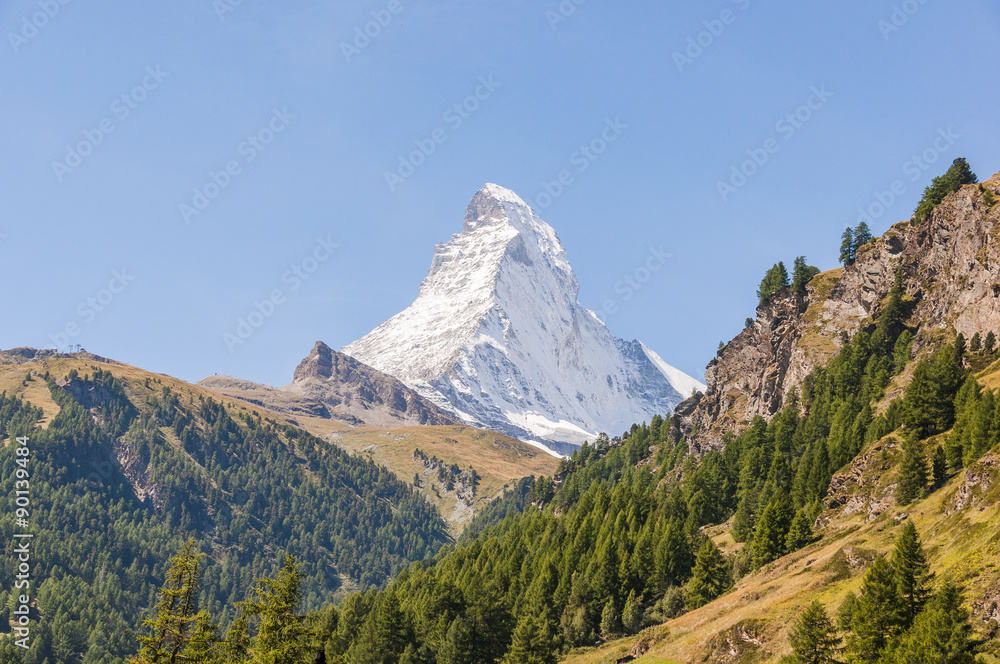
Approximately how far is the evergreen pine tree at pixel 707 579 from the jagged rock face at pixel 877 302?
55.0 metres

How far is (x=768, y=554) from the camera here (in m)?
102

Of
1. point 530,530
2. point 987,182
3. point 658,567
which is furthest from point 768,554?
point 987,182

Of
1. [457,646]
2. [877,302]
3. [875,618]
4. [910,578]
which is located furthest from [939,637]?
[877,302]

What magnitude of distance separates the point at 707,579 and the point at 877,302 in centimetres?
8264

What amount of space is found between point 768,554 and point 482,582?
43178 millimetres

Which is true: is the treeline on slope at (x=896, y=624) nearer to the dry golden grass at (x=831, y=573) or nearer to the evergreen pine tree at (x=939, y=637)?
the evergreen pine tree at (x=939, y=637)

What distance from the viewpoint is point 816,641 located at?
63.0 metres

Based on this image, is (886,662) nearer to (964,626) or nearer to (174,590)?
(964,626)

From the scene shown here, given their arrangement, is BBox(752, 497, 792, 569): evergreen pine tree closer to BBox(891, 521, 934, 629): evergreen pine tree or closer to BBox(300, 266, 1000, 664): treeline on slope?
BBox(300, 266, 1000, 664): treeline on slope

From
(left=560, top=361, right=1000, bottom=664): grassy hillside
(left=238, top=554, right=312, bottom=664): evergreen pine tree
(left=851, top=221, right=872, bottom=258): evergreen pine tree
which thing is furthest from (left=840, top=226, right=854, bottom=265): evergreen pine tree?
(left=238, top=554, right=312, bottom=664): evergreen pine tree

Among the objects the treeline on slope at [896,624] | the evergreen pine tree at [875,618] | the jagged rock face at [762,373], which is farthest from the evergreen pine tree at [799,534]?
the jagged rock face at [762,373]

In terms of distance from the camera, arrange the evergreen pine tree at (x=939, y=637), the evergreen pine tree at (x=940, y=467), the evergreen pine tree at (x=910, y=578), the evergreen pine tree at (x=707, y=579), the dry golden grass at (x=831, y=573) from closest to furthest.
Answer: the evergreen pine tree at (x=939, y=637) → the evergreen pine tree at (x=910, y=578) → the dry golden grass at (x=831, y=573) → the evergreen pine tree at (x=940, y=467) → the evergreen pine tree at (x=707, y=579)

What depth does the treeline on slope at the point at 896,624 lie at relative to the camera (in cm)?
5325

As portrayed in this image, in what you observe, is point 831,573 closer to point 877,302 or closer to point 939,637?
point 939,637
